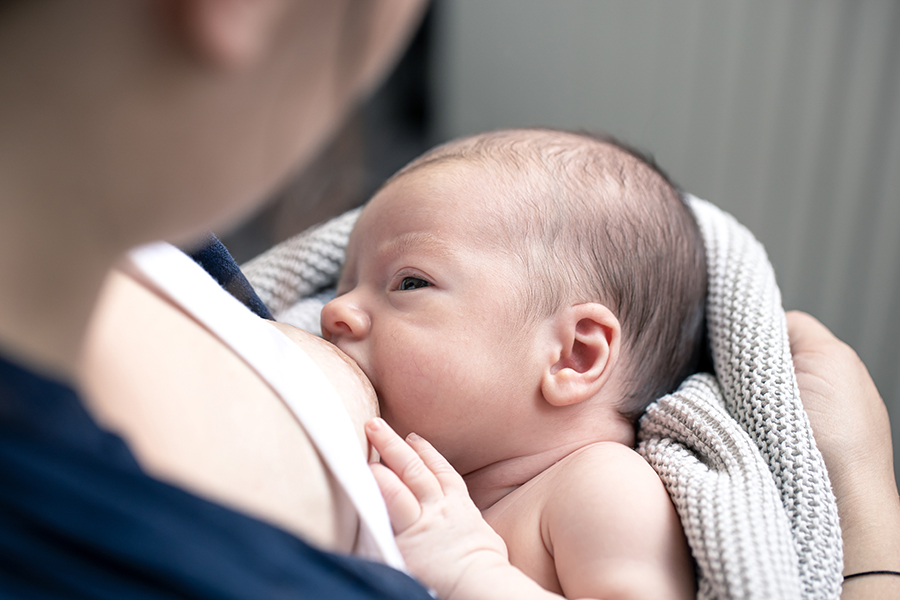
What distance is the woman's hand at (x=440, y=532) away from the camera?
54cm

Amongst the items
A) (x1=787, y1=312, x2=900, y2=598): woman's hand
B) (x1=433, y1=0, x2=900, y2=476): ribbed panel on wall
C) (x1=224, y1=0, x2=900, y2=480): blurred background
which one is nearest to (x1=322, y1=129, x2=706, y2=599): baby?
(x1=787, y1=312, x2=900, y2=598): woman's hand

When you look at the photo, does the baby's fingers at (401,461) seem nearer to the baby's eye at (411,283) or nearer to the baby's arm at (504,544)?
the baby's arm at (504,544)

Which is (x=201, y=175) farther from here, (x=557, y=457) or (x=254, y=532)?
(x=557, y=457)

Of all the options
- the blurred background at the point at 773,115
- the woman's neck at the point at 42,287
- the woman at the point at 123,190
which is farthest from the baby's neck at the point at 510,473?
the blurred background at the point at 773,115

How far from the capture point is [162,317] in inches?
19.0

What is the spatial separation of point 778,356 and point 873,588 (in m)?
0.24

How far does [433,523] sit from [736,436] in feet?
1.06

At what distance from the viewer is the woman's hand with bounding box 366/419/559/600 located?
1.76 feet

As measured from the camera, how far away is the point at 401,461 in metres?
0.59

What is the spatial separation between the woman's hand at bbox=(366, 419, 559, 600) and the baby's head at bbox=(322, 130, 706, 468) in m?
0.12

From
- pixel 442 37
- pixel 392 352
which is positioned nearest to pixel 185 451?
pixel 392 352

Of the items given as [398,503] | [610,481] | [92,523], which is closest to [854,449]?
[610,481]

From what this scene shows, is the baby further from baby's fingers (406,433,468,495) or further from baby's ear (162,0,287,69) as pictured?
baby's ear (162,0,287,69)

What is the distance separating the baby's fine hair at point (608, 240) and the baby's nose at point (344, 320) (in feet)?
0.58
